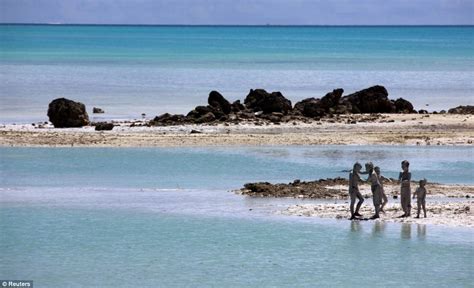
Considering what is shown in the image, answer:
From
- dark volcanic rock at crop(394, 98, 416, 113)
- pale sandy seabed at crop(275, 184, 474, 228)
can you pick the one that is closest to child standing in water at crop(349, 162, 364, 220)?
pale sandy seabed at crop(275, 184, 474, 228)

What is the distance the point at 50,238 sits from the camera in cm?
1922

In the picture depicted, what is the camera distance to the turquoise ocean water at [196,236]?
1675cm

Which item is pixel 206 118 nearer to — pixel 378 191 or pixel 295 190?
pixel 295 190

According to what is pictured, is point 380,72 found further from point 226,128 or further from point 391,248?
point 391,248

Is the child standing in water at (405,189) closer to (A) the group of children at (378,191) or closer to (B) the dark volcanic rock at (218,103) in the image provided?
(A) the group of children at (378,191)

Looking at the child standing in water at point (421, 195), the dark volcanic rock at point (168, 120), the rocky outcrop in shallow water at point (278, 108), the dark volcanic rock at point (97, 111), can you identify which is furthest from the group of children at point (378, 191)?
the dark volcanic rock at point (97, 111)

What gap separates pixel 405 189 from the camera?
19.2 meters

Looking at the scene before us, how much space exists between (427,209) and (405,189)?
1.39 m

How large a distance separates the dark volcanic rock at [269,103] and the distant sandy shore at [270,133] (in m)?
1.70

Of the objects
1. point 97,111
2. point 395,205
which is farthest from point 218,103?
point 395,205

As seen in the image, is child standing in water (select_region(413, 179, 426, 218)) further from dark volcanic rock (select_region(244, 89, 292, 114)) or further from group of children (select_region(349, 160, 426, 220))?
dark volcanic rock (select_region(244, 89, 292, 114))

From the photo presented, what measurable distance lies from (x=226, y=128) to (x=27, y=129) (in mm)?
5930

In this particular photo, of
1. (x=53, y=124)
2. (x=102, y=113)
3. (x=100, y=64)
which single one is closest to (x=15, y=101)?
(x=102, y=113)

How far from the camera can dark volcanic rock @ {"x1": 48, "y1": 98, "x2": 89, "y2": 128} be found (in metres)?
34.6
